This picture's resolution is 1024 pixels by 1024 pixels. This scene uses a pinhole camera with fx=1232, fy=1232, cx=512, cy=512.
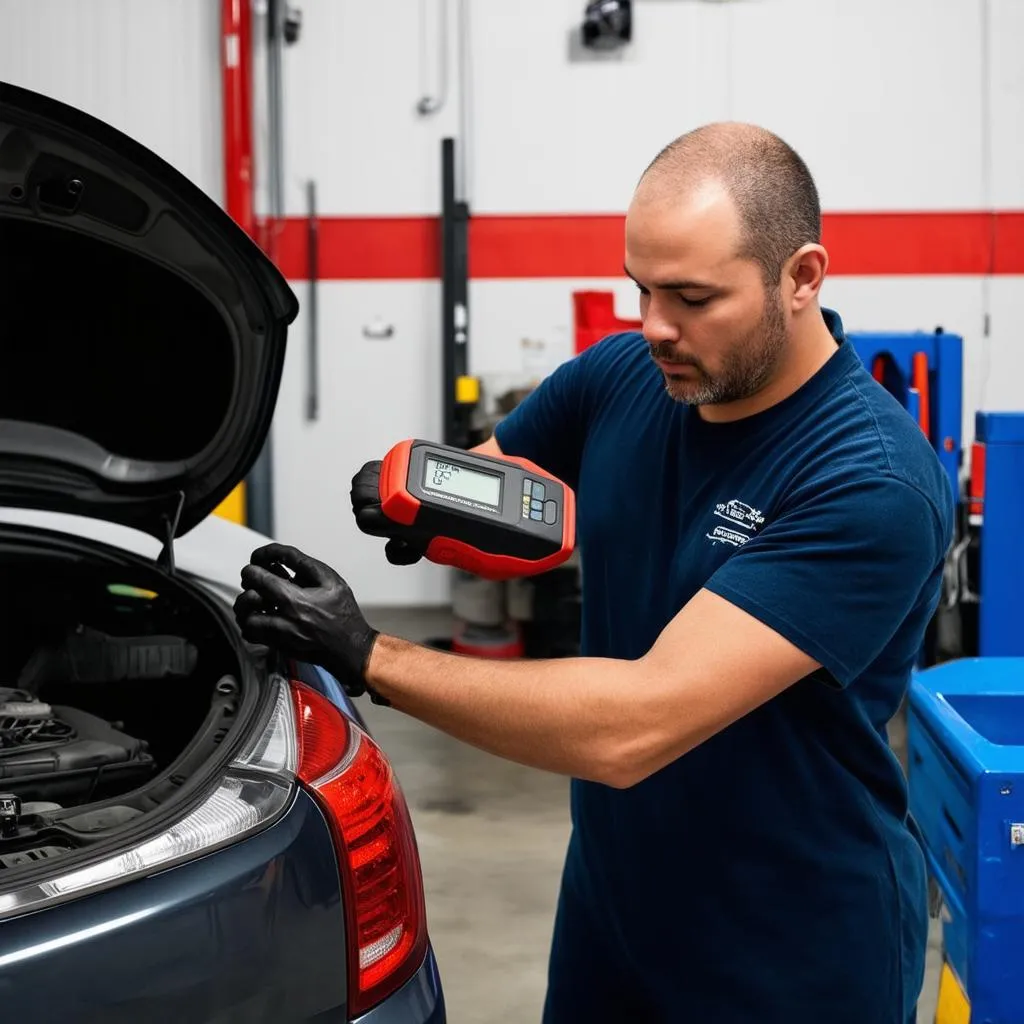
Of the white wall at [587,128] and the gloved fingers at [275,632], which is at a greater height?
the white wall at [587,128]

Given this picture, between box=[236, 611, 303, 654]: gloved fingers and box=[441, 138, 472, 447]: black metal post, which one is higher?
box=[441, 138, 472, 447]: black metal post

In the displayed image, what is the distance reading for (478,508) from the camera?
1.48 m

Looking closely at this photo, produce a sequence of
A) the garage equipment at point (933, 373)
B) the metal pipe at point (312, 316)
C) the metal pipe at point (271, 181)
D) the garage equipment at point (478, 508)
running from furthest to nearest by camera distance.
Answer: the metal pipe at point (312, 316), the metal pipe at point (271, 181), the garage equipment at point (933, 373), the garage equipment at point (478, 508)

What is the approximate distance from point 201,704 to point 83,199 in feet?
2.43

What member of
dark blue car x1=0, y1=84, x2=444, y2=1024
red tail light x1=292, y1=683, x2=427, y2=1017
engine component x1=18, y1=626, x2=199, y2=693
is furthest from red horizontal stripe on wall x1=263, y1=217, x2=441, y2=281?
red tail light x1=292, y1=683, x2=427, y2=1017

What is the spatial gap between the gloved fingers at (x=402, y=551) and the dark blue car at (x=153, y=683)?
20 centimetres

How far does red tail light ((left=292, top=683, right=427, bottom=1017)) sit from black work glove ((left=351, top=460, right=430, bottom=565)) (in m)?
0.22

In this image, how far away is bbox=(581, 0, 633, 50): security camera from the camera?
15.6 ft

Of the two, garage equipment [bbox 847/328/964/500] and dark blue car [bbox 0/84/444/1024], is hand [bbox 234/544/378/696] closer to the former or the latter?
dark blue car [bbox 0/84/444/1024]

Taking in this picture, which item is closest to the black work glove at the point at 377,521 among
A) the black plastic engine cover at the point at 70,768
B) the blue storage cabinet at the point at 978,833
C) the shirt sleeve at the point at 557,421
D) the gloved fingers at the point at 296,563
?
the gloved fingers at the point at 296,563

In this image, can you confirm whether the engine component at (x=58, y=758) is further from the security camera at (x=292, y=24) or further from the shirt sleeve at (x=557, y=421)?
the security camera at (x=292, y=24)

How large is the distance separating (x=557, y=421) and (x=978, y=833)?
821 millimetres

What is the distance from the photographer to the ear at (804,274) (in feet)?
4.38

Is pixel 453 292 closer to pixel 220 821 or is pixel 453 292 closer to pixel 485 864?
pixel 485 864
